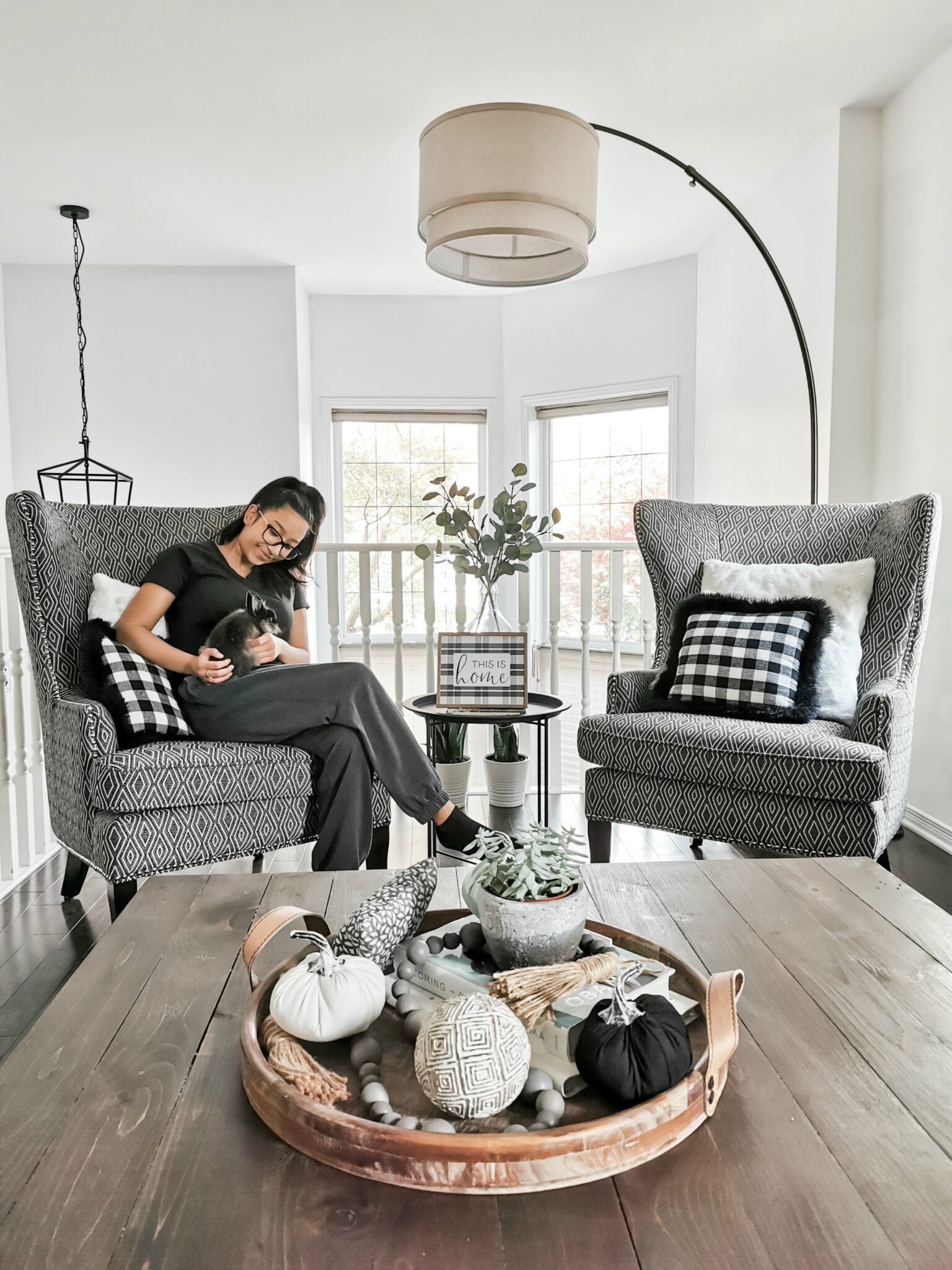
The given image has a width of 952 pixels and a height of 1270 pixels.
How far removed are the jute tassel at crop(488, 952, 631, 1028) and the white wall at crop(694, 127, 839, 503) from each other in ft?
9.96

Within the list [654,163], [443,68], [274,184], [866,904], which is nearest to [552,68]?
[443,68]

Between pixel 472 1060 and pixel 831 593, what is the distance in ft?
6.83

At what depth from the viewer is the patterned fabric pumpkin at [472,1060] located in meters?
0.76

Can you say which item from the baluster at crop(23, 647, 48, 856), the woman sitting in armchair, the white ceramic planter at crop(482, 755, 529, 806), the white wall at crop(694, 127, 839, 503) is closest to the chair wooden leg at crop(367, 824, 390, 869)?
the woman sitting in armchair

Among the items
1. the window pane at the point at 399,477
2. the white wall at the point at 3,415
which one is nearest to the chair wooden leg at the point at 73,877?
the white wall at the point at 3,415

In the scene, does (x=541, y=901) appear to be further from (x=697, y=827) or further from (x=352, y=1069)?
(x=697, y=827)

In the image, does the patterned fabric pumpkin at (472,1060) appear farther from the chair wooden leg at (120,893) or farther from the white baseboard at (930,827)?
the white baseboard at (930,827)

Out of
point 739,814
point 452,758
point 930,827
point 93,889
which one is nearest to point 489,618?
point 452,758

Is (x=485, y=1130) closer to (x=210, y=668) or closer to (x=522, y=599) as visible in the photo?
(x=210, y=668)

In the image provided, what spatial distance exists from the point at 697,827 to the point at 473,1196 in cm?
167

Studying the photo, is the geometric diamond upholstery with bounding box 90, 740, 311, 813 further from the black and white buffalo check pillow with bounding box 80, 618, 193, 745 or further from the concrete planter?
the concrete planter

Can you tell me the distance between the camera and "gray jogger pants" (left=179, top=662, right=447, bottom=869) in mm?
2178

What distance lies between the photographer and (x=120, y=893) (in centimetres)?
197

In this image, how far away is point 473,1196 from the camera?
71 cm
